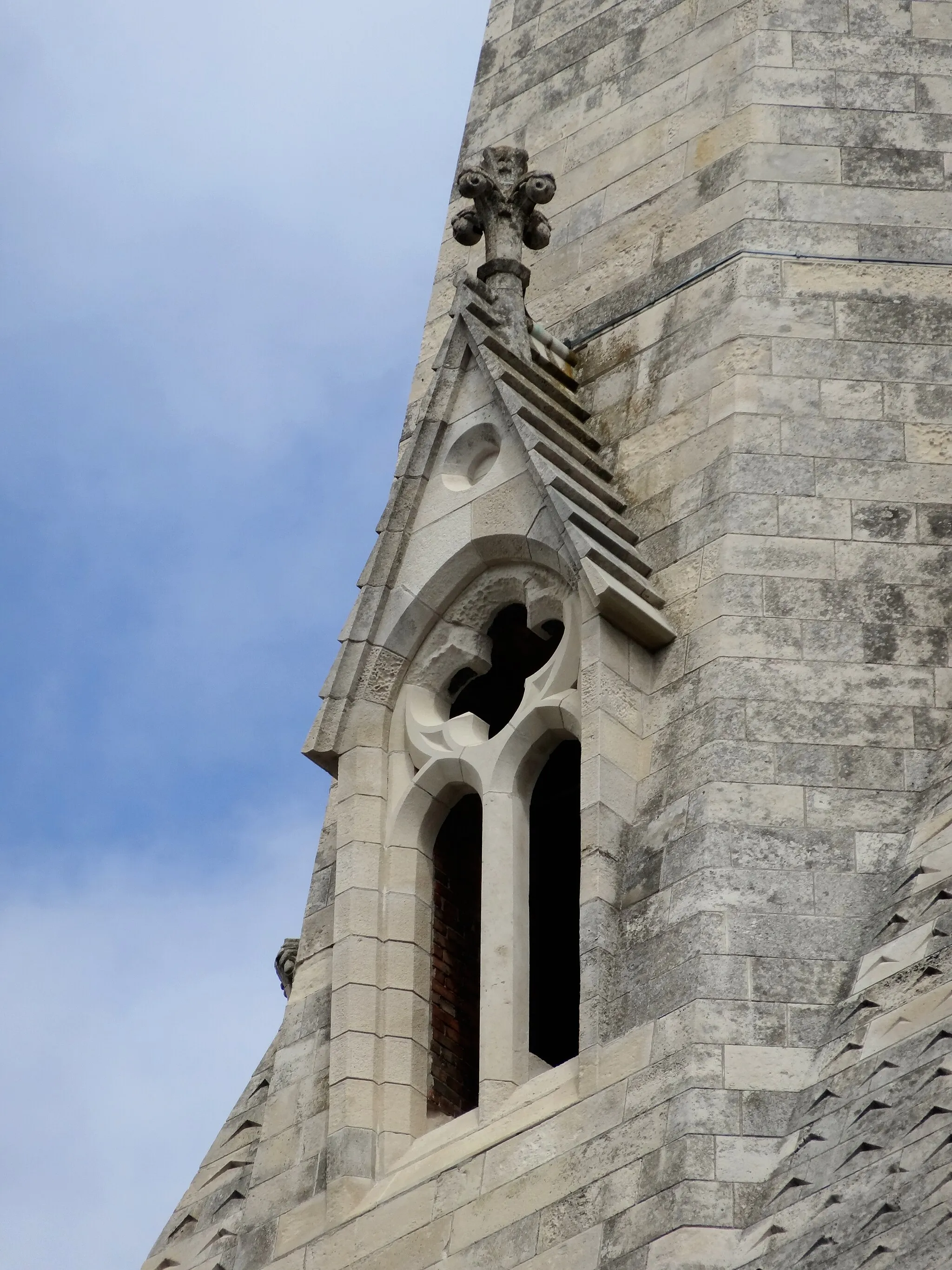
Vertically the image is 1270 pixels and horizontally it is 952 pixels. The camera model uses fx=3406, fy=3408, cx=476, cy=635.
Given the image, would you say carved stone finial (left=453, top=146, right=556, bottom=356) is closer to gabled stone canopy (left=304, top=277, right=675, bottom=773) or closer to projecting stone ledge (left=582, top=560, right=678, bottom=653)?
gabled stone canopy (left=304, top=277, right=675, bottom=773)

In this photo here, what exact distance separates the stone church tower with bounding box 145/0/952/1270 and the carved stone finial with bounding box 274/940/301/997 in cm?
7

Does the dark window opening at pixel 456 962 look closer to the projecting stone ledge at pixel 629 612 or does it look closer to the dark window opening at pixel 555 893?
the dark window opening at pixel 555 893

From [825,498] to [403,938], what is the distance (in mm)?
3181

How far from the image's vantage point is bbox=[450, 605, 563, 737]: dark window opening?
61.1ft

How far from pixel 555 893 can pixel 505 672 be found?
1.43m

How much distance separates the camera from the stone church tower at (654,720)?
15.0 metres

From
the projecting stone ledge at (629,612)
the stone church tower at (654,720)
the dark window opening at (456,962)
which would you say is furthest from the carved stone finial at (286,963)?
the projecting stone ledge at (629,612)

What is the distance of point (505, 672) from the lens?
18.9 metres

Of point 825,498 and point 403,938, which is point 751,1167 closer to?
point 403,938

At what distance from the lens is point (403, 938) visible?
56.9 ft

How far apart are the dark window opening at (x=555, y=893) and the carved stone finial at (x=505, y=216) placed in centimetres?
274

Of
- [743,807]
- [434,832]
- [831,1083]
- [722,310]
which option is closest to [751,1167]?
[831,1083]

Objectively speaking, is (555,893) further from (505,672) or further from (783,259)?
(783,259)

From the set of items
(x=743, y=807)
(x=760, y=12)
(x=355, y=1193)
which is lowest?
(x=355, y=1193)
